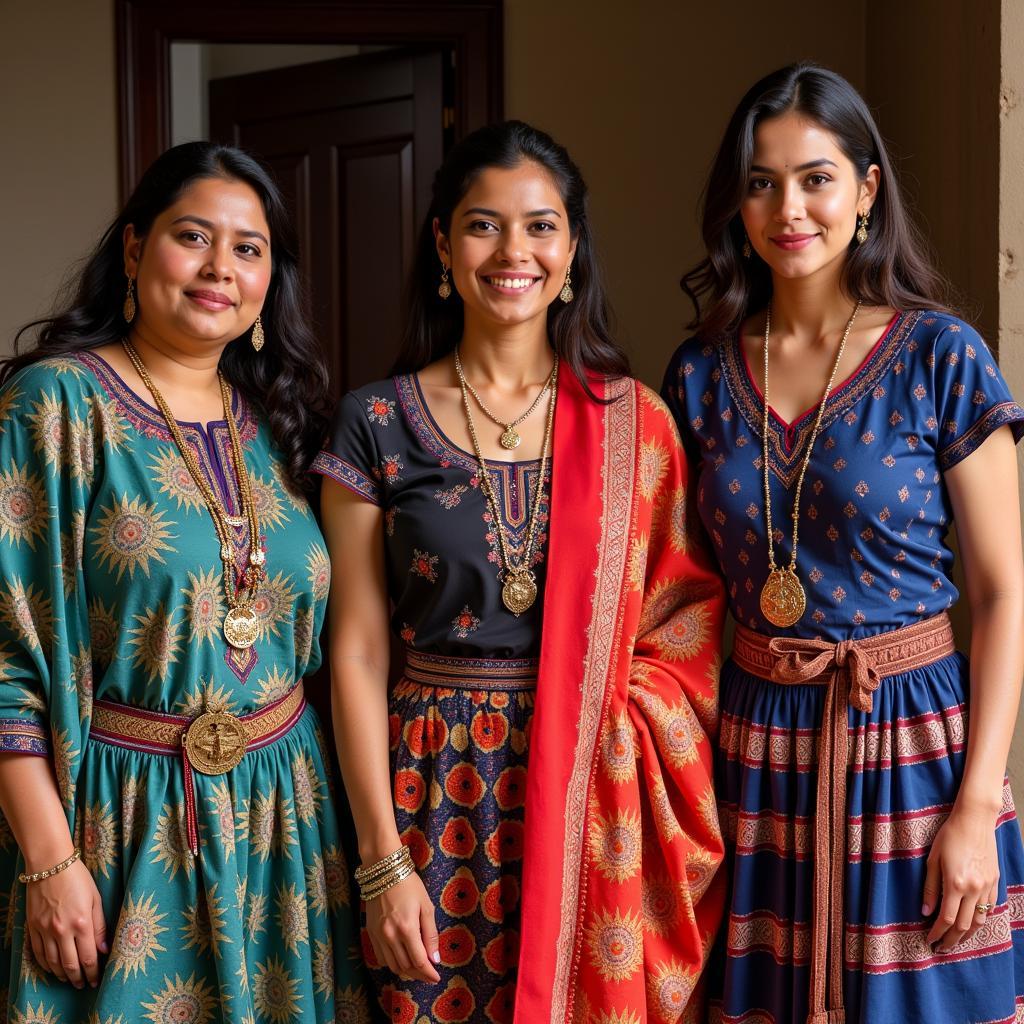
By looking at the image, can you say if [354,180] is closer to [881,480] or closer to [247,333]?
[247,333]

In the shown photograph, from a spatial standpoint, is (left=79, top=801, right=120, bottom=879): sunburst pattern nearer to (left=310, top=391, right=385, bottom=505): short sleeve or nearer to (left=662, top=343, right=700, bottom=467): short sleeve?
(left=310, top=391, right=385, bottom=505): short sleeve

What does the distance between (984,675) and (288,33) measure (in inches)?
105

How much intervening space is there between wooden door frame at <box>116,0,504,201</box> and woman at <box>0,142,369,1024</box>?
1795 millimetres

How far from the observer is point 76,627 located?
1630 mm

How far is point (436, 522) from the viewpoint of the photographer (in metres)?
1.77

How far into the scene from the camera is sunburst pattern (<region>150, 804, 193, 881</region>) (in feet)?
5.34

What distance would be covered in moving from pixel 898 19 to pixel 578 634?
1.96 metres

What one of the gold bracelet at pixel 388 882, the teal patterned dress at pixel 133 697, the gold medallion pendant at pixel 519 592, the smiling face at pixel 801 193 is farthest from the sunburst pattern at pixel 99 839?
the smiling face at pixel 801 193

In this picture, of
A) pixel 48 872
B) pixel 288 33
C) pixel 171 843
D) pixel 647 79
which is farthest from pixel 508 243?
pixel 288 33

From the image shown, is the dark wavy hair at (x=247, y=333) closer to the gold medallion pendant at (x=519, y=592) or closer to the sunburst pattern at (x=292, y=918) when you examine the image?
the gold medallion pendant at (x=519, y=592)

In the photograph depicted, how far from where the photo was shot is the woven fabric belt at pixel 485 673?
1771mm

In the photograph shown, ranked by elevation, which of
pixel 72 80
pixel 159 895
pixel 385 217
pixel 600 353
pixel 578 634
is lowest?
pixel 159 895

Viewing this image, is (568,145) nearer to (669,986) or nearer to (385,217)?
(385,217)

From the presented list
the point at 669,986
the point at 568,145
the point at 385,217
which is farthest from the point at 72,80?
the point at 669,986
